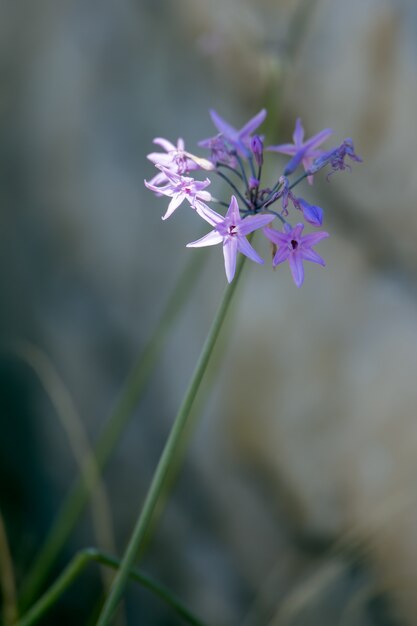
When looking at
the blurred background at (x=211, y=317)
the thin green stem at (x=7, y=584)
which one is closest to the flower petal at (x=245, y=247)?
the blurred background at (x=211, y=317)

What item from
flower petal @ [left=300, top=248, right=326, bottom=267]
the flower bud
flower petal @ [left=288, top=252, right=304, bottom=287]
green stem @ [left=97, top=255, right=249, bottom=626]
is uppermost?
the flower bud

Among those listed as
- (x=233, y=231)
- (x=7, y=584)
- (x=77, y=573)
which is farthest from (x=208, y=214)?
(x=7, y=584)

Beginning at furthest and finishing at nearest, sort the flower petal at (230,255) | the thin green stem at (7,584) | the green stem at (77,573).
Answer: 1. the thin green stem at (7,584)
2. the green stem at (77,573)
3. the flower petal at (230,255)

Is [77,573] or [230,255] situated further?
[77,573]

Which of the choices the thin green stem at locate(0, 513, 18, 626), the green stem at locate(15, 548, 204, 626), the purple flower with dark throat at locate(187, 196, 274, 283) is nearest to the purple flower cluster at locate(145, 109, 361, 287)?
the purple flower with dark throat at locate(187, 196, 274, 283)

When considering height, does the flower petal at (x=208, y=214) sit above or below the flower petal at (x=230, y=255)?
above

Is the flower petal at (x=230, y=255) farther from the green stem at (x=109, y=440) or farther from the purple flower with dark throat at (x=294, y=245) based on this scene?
the green stem at (x=109, y=440)

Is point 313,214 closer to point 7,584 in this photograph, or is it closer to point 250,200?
point 250,200

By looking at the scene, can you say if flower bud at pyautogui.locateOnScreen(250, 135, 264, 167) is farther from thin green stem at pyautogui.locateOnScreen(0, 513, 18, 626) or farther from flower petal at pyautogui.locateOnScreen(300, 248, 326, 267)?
thin green stem at pyautogui.locateOnScreen(0, 513, 18, 626)
